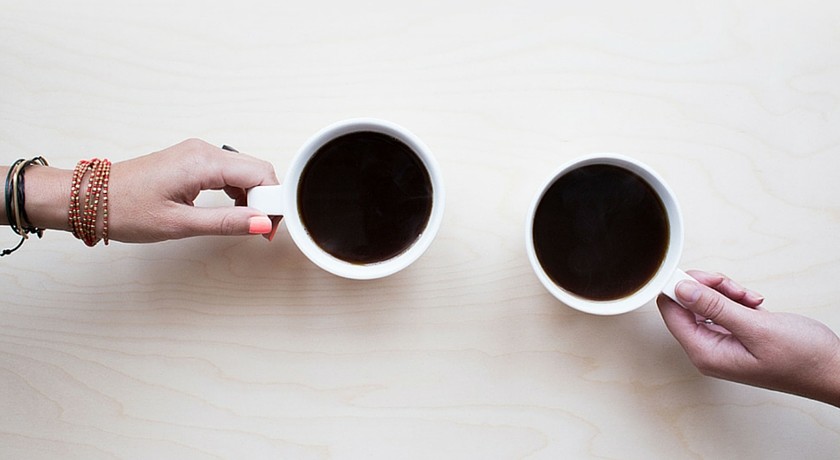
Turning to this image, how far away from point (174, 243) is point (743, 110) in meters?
0.76

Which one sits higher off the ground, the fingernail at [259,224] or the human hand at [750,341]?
the fingernail at [259,224]

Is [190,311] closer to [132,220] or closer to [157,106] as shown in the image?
[132,220]

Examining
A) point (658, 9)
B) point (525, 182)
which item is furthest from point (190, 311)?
point (658, 9)

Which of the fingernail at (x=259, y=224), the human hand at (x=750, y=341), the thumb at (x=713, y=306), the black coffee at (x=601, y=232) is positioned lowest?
the human hand at (x=750, y=341)

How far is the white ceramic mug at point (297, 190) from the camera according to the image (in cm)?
68

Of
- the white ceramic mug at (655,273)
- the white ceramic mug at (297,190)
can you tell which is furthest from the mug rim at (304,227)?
the white ceramic mug at (655,273)

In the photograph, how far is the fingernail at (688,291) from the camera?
2.23 ft

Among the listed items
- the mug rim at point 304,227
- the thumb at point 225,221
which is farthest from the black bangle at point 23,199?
the mug rim at point 304,227

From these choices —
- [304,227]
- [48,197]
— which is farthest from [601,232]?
[48,197]

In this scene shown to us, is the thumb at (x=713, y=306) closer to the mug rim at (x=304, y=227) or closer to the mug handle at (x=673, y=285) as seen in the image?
the mug handle at (x=673, y=285)

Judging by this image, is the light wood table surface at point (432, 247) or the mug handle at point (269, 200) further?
the light wood table surface at point (432, 247)

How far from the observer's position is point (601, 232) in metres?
0.73

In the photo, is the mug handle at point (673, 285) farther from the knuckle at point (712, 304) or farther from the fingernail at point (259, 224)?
the fingernail at point (259, 224)

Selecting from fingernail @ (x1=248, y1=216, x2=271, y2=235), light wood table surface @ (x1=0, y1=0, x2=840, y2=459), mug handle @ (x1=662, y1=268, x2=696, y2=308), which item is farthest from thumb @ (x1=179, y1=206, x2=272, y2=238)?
mug handle @ (x1=662, y1=268, x2=696, y2=308)
